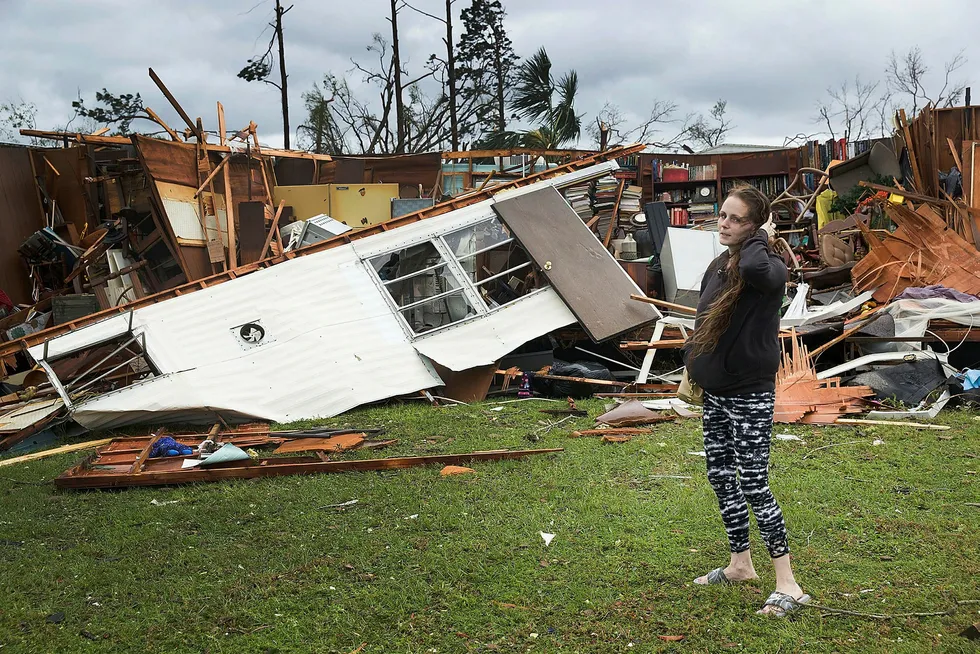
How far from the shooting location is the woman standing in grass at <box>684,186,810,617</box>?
Answer: 3.38 metres

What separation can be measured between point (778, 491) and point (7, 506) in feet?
18.1

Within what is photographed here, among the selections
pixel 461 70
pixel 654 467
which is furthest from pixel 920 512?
pixel 461 70

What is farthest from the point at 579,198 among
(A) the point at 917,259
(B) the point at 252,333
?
(B) the point at 252,333

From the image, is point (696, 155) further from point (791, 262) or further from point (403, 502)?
point (403, 502)

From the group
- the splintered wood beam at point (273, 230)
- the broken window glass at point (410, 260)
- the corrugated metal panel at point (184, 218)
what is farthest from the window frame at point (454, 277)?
the corrugated metal panel at point (184, 218)

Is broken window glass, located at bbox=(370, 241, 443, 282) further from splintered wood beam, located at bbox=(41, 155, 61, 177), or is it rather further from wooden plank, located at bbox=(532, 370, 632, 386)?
splintered wood beam, located at bbox=(41, 155, 61, 177)

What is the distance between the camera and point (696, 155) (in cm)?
1962

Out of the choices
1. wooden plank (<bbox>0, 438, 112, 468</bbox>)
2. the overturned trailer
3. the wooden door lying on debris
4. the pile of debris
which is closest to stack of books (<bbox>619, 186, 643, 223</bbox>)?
the pile of debris

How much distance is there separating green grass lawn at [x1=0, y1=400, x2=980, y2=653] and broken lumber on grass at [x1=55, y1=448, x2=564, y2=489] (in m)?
0.11

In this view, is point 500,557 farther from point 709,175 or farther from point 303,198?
point 709,175

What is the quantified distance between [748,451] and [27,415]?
755 centimetres

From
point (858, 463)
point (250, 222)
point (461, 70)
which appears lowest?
point (858, 463)

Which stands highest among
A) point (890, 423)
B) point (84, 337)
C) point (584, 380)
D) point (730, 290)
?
point (730, 290)

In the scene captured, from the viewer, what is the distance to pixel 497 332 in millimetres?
9242
